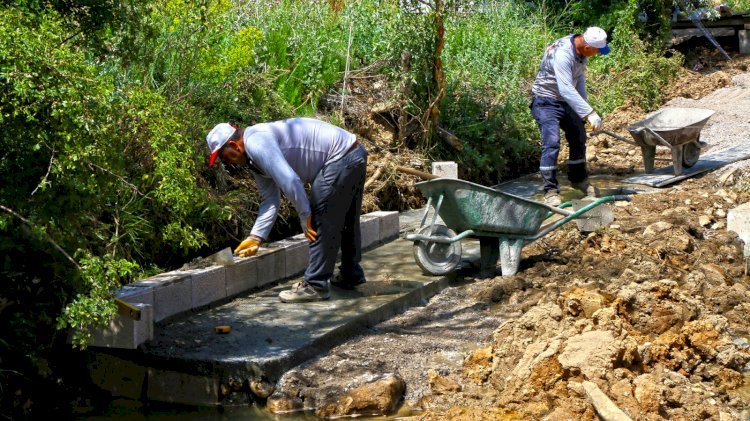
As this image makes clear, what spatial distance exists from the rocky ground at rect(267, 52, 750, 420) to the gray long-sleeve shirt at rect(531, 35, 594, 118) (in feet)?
4.27

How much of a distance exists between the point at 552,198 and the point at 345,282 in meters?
3.16

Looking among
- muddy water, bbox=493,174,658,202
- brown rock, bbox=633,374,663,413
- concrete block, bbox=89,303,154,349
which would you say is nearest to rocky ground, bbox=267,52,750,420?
brown rock, bbox=633,374,663,413

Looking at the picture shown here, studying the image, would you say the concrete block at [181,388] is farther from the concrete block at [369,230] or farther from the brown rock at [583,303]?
the concrete block at [369,230]

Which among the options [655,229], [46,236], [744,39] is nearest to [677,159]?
[655,229]

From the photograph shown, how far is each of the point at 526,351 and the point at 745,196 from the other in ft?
17.8

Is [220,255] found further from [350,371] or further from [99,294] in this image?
[99,294]

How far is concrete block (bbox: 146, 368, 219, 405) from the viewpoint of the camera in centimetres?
565

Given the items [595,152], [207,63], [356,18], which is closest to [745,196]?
[595,152]

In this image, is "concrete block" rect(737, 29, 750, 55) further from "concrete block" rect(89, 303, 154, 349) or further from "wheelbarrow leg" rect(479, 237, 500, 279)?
"concrete block" rect(89, 303, 154, 349)

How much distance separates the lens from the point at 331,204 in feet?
22.0

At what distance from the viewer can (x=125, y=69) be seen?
25.1 ft

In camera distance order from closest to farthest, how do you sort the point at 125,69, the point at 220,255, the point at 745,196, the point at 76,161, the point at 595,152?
the point at 76,161 → the point at 220,255 → the point at 125,69 → the point at 745,196 → the point at 595,152

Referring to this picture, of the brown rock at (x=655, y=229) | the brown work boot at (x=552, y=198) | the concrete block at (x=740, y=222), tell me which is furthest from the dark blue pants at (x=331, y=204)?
the concrete block at (x=740, y=222)

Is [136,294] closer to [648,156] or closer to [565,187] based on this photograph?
[565,187]
